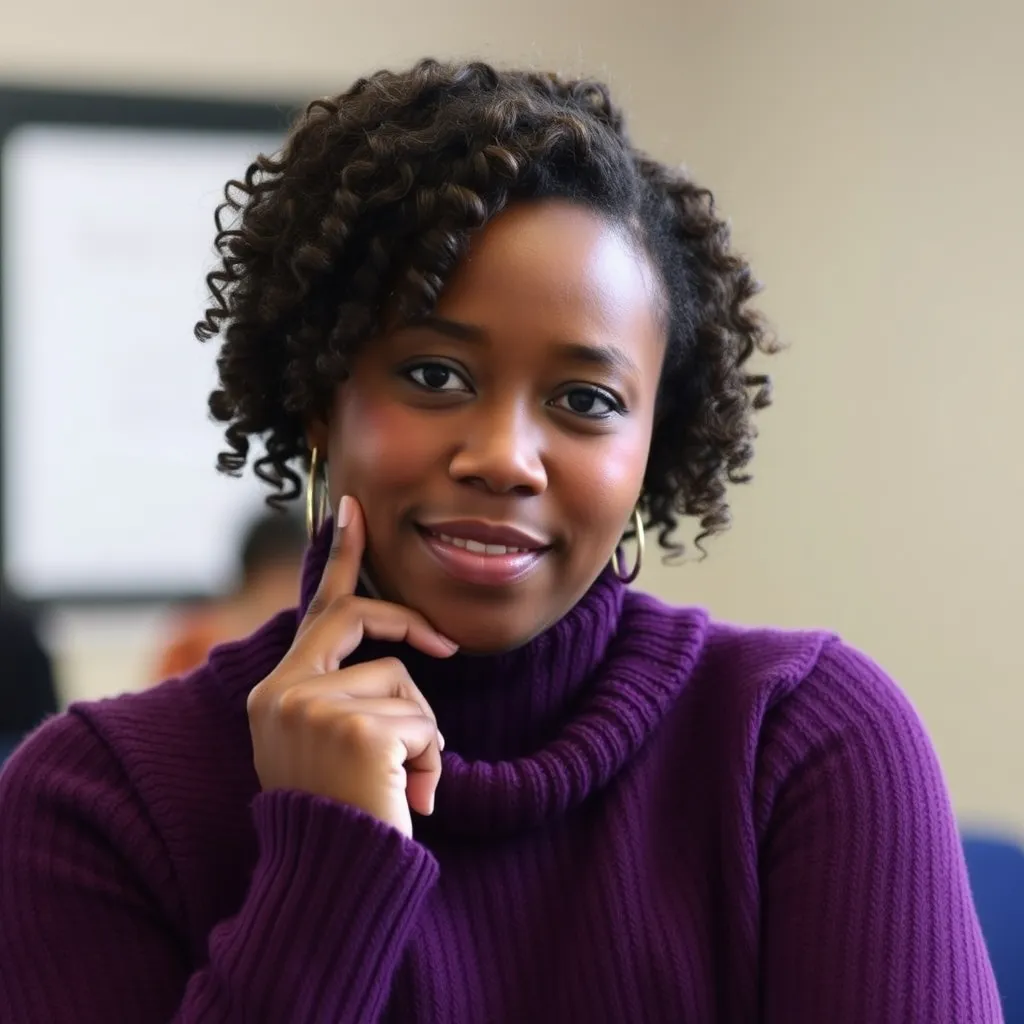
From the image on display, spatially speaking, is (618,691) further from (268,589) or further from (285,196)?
(268,589)

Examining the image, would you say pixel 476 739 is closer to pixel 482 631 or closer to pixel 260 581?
pixel 482 631

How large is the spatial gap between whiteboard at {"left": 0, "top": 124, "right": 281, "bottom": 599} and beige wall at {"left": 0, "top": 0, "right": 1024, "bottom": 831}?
0.45ft

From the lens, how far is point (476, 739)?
43.5 inches

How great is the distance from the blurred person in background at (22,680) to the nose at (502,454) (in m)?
1.42

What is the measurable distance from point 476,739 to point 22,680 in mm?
1373

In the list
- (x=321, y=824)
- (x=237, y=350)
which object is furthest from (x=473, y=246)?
(x=321, y=824)

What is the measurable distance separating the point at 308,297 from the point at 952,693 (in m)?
1.79

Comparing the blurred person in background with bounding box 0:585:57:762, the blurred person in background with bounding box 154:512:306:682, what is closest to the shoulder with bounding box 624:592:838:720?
the blurred person in background with bounding box 0:585:57:762

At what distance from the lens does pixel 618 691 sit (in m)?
1.10

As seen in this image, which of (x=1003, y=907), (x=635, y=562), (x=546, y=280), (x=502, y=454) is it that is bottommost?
(x=1003, y=907)

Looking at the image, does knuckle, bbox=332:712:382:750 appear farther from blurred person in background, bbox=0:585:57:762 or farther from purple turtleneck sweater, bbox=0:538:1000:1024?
blurred person in background, bbox=0:585:57:762

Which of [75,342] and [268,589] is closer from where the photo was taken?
[268,589]

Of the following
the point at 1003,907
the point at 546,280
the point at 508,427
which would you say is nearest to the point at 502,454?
the point at 508,427

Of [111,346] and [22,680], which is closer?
[22,680]
